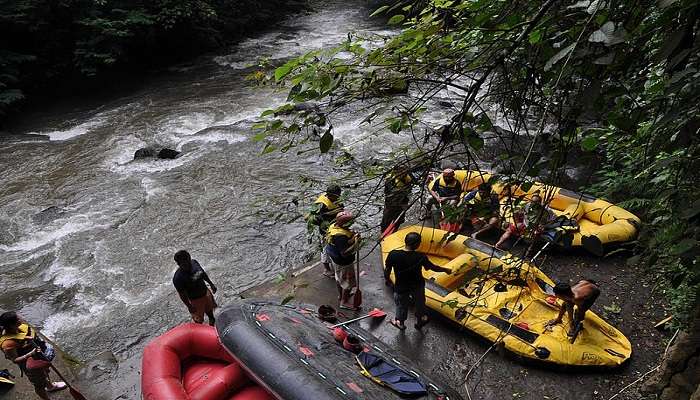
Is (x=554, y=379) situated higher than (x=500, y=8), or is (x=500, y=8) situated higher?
(x=500, y=8)

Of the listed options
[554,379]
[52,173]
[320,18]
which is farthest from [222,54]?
[554,379]

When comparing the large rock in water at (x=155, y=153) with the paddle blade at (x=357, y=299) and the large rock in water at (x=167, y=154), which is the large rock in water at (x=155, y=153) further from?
the paddle blade at (x=357, y=299)

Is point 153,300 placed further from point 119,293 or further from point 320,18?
point 320,18

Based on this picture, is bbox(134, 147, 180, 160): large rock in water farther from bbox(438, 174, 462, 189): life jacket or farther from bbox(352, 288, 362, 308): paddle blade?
bbox(352, 288, 362, 308): paddle blade

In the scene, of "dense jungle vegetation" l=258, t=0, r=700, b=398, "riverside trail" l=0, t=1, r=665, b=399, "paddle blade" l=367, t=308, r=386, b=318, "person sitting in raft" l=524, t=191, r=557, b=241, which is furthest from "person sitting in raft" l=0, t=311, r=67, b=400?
"person sitting in raft" l=524, t=191, r=557, b=241

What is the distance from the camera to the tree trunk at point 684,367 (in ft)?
11.6

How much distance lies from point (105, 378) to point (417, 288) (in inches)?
152

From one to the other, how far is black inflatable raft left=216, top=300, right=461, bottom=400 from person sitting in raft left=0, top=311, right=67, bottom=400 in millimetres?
2018

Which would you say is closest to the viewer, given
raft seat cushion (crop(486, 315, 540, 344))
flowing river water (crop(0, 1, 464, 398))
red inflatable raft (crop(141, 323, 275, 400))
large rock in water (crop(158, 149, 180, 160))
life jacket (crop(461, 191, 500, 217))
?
life jacket (crop(461, 191, 500, 217))

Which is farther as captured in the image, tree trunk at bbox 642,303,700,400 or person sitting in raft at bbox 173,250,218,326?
person sitting in raft at bbox 173,250,218,326

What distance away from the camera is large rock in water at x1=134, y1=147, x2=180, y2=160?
1216cm

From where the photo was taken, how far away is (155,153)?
12.4m

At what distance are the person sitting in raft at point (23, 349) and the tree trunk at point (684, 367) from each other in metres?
5.92

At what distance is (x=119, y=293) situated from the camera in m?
7.86
